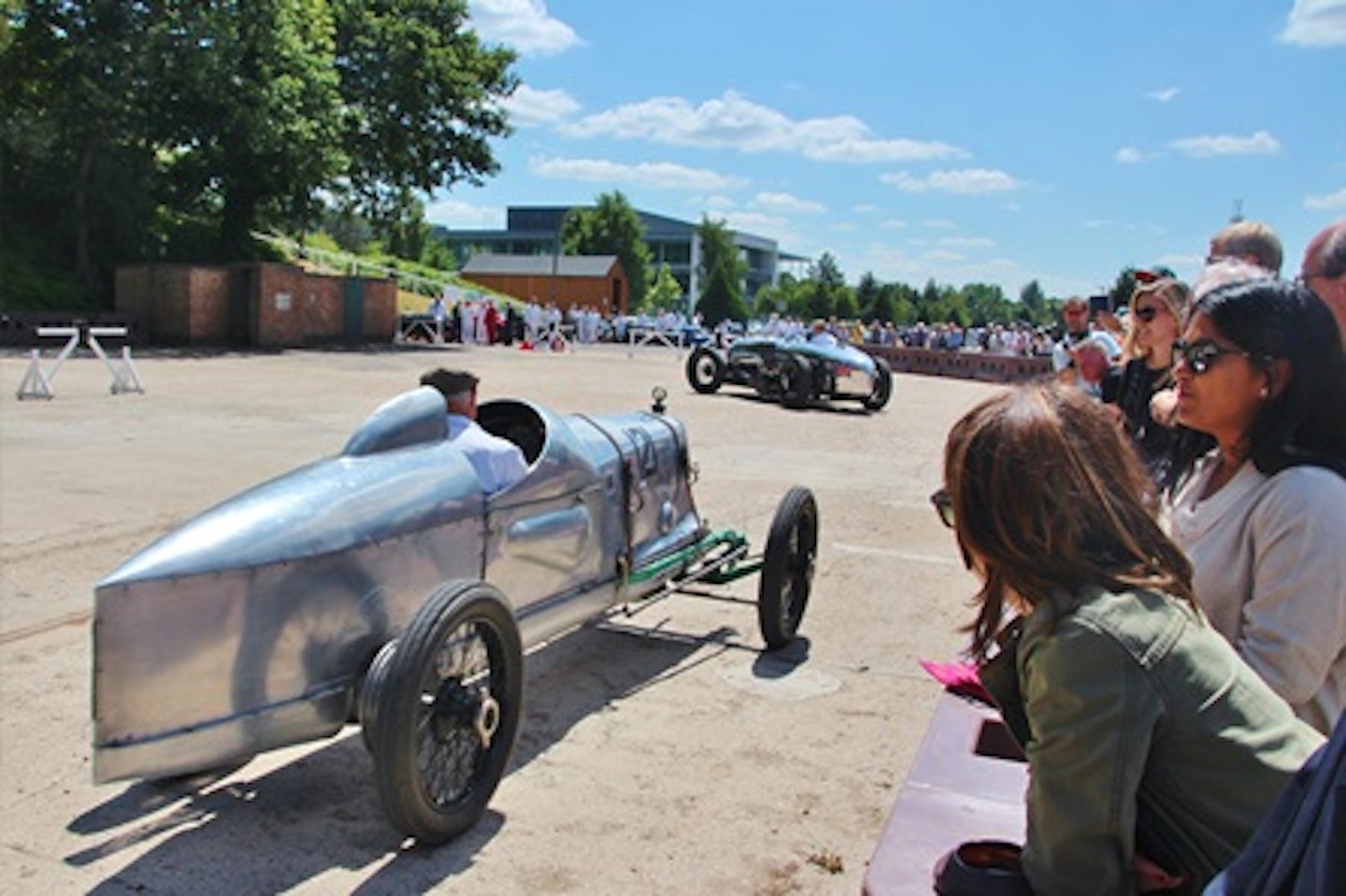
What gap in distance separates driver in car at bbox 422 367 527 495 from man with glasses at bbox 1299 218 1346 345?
9.47 ft

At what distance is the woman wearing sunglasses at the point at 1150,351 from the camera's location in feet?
14.6

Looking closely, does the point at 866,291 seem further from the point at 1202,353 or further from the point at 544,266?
the point at 1202,353

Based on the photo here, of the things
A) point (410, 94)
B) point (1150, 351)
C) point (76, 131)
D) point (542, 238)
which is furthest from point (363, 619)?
point (542, 238)

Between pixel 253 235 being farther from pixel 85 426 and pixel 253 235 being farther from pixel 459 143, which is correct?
pixel 85 426

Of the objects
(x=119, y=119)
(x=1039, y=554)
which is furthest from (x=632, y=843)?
(x=119, y=119)

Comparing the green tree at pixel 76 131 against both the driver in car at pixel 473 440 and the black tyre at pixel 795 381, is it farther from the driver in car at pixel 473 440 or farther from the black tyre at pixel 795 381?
the driver in car at pixel 473 440

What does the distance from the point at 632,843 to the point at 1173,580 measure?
2.62 meters

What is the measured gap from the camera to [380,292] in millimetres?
33281

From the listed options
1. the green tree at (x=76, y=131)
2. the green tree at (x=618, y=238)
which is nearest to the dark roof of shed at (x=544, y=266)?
the green tree at (x=618, y=238)

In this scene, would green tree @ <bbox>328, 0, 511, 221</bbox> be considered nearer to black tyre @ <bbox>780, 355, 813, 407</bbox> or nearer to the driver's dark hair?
black tyre @ <bbox>780, 355, 813, 407</bbox>

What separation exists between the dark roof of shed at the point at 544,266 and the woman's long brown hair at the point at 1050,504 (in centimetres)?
6755

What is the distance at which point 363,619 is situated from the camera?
3.87 meters

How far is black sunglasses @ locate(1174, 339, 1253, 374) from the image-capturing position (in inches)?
92.2

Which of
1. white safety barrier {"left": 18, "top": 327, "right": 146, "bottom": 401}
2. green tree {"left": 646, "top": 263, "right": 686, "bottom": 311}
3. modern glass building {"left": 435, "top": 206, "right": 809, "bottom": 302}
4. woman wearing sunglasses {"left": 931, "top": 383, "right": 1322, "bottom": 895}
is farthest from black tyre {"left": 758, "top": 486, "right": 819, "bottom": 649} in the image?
modern glass building {"left": 435, "top": 206, "right": 809, "bottom": 302}
